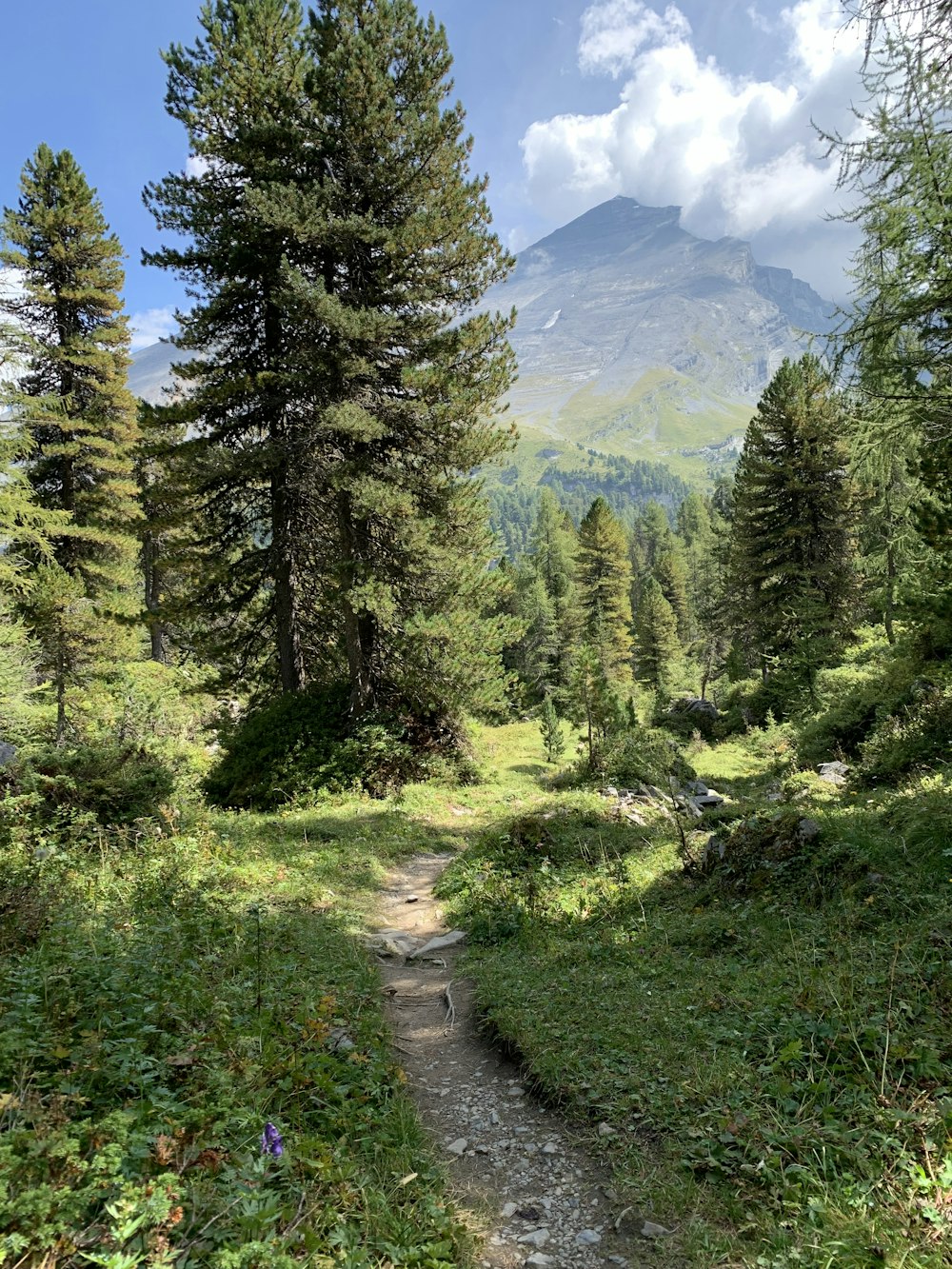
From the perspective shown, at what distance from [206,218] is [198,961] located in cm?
1565

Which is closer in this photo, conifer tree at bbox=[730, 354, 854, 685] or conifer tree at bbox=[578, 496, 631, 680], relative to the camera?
conifer tree at bbox=[730, 354, 854, 685]

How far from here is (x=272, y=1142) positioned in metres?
A: 3.20

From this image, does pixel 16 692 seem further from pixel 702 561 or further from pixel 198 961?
pixel 702 561

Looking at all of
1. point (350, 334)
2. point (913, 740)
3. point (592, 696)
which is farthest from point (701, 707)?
point (350, 334)

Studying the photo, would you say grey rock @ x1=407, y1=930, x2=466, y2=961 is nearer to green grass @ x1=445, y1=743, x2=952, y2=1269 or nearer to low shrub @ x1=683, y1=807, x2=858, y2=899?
green grass @ x1=445, y1=743, x2=952, y2=1269

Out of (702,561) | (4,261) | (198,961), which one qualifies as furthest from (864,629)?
(702,561)

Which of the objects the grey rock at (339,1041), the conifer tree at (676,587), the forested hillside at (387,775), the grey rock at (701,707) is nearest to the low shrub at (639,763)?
the forested hillside at (387,775)

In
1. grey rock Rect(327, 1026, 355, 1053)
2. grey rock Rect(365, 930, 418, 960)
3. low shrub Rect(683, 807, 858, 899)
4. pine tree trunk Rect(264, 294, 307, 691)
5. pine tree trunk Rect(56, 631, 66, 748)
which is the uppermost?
pine tree trunk Rect(264, 294, 307, 691)

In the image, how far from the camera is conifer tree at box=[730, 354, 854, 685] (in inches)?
1033

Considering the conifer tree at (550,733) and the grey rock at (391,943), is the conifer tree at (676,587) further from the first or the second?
the grey rock at (391,943)

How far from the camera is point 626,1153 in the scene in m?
3.83

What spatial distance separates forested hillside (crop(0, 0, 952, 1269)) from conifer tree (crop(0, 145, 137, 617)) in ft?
0.48

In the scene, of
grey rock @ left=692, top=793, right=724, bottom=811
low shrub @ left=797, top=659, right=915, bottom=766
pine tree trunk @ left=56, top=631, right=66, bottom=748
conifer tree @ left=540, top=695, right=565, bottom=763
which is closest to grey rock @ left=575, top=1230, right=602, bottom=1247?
grey rock @ left=692, top=793, right=724, bottom=811

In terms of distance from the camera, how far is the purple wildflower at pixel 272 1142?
3.14 metres
